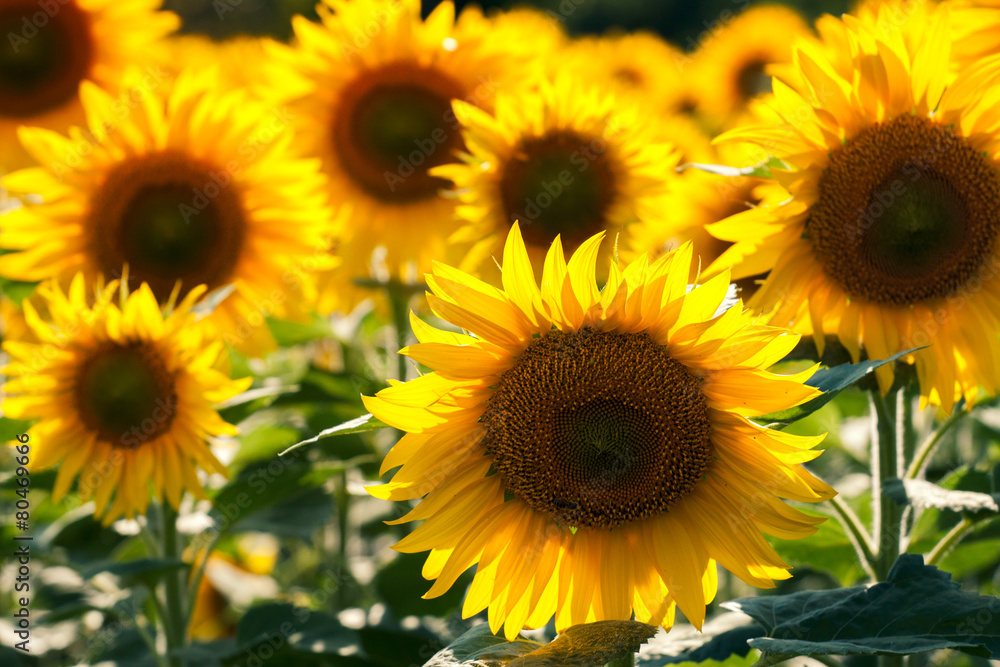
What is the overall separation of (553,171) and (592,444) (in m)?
1.45

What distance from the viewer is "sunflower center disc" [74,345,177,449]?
2.42 meters

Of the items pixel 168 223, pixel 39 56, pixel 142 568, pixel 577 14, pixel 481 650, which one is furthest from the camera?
pixel 577 14

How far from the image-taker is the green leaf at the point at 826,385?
56.4 inches

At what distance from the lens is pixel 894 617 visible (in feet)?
5.22

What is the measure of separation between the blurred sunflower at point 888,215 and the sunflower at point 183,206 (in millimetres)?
1644

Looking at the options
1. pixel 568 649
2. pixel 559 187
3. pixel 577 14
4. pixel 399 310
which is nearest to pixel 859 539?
pixel 568 649

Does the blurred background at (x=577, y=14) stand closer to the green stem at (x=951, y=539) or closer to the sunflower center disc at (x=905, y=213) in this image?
the sunflower center disc at (x=905, y=213)

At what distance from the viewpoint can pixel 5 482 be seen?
106 inches

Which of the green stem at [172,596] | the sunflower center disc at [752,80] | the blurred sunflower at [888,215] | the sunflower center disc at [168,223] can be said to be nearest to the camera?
the blurred sunflower at [888,215]

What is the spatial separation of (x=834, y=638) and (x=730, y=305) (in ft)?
2.01

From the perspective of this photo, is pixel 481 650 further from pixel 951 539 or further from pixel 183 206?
pixel 183 206

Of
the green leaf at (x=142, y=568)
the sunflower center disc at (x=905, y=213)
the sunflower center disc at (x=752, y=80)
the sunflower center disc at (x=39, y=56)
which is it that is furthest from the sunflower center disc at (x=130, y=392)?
the sunflower center disc at (x=752, y=80)

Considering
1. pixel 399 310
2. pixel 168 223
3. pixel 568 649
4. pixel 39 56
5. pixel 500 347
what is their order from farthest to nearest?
pixel 39 56 → pixel 399 310 → pixel 168 223 → pixel 500 347 → pixel 568 649

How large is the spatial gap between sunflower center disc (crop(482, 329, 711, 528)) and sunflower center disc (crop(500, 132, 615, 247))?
1330 mm
